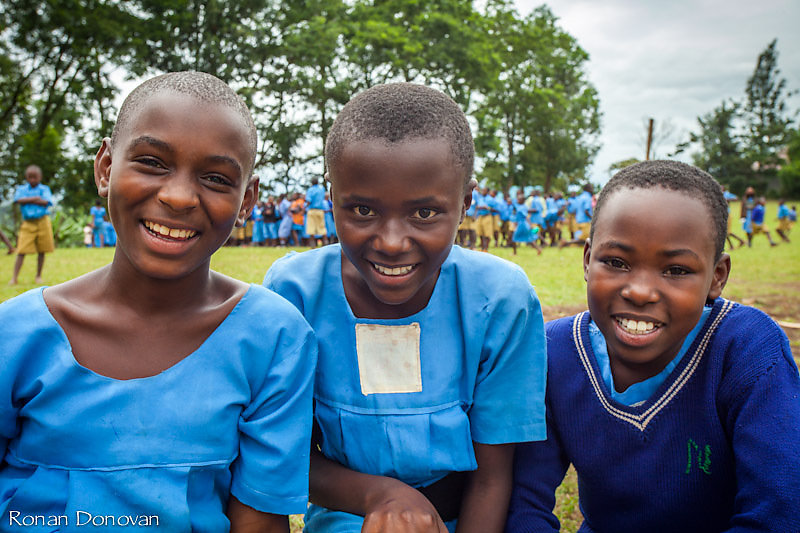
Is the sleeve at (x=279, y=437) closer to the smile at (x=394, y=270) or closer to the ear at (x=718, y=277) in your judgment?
the smile at (x=394, y=270)

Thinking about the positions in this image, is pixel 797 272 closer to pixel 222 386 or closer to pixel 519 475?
pixel 519 475

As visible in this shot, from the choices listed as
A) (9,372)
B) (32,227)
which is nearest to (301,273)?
(9,372)

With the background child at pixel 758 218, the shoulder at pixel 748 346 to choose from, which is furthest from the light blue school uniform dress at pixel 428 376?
the background child at pixel 758 218

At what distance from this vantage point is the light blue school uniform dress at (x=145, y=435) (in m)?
1.18

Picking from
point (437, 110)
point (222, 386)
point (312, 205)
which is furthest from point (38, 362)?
point (312, 205)

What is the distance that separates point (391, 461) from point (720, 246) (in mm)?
1034

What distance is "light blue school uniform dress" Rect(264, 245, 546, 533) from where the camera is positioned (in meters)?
1.50

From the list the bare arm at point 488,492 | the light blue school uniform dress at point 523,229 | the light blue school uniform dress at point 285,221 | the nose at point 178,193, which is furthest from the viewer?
the light blue school uniform dress at point 285,221

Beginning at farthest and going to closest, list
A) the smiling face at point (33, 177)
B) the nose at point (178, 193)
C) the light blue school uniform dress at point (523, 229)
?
the light blue school uniform dress at point (523, 229) < the smiling face at point (33, 177) < the nose at point (178, 193)

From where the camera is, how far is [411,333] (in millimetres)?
1553

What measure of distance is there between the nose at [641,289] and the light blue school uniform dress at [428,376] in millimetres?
235

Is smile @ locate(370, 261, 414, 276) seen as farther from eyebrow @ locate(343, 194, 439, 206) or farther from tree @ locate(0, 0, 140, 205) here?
tree @ locate(0, 0, 140, 205)

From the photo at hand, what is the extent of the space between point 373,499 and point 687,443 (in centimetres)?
79

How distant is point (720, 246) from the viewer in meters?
1.57
